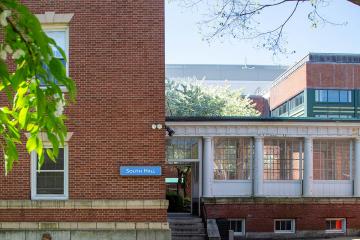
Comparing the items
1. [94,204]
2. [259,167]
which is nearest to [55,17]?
[94,204]

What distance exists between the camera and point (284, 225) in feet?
74.4

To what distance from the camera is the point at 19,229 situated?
14938mm

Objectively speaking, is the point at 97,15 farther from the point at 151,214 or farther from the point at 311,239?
the point at 311,239

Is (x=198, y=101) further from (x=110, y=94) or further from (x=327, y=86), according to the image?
(x=110, y=94)

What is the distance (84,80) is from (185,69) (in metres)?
85.6

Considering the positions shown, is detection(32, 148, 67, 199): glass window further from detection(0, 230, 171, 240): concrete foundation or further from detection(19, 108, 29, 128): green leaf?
detection(19, 108, 29, 128): green leaf

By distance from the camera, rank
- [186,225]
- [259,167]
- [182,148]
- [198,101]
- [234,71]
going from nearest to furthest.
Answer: [186,225] → [259,167] → [182,148] → [198,101] → [234,71]

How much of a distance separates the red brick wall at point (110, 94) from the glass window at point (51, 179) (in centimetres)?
22

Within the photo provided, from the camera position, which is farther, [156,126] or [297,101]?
[297,101]

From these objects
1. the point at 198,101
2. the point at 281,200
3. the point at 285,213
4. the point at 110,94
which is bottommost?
the point at 285,213

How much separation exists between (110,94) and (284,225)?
1095 centimetres

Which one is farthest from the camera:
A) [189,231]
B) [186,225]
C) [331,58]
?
[331,58]

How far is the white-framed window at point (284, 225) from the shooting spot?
22.5 meters

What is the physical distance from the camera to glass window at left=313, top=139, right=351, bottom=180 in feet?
76.7
